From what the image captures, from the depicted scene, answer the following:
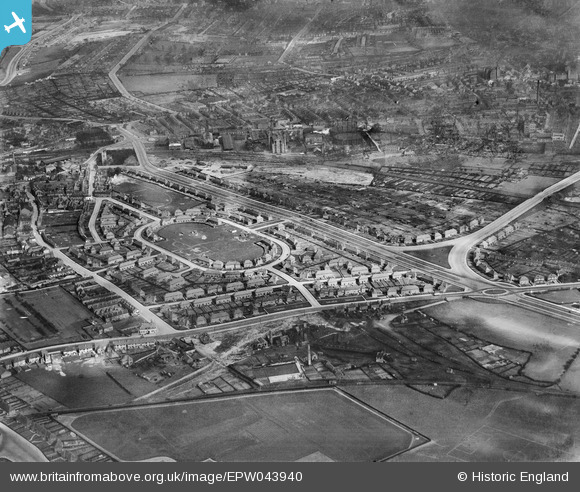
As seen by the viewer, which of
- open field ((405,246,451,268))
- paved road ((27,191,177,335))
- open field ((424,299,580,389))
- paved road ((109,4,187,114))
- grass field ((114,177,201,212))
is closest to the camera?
open field ((424,299,580,389))

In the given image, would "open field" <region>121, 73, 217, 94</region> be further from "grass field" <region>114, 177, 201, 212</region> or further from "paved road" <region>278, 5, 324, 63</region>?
"grass field" <region>114, 177, 201, 212</region>

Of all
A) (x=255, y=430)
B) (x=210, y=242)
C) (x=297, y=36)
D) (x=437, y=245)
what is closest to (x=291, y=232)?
(x=210, y=242)

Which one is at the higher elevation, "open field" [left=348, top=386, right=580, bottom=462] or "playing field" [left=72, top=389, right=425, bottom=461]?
"playing field" [left=72, top=389, right=425, bottom=461]

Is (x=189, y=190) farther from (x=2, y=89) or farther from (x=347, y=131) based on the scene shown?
(x=2, y=89)

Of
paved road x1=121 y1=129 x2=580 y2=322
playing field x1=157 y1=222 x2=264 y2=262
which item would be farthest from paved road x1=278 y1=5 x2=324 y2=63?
playing field x1=157 y1=222 x2=264 y2=262

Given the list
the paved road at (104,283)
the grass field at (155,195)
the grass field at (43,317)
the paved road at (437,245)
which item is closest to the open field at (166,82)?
the paved road at (437,245)

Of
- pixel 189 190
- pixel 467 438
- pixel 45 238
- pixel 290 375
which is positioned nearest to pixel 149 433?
pixel 290 375

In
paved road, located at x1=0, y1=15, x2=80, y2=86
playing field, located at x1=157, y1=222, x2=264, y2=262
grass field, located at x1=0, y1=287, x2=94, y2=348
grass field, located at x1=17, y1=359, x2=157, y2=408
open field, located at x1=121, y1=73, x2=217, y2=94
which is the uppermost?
paved road, located at x1=0, y1=15, x2=80, y2=86
